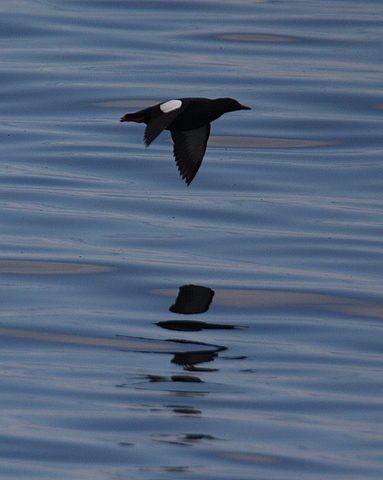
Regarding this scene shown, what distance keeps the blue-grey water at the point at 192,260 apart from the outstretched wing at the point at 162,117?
144 centimetres

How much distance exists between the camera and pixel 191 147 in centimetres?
983

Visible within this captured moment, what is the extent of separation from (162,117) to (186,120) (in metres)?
0.72

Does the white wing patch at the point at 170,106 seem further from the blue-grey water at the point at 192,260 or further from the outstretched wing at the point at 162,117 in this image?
the blue-grey water at the point at 192,260

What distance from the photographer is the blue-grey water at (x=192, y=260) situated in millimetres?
6090

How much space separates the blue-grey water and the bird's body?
36.6 inches

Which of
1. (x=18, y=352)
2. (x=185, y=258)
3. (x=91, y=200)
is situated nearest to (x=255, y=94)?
(x=91, y=200)

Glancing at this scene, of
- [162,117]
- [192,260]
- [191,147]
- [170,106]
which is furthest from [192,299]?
[191,147]

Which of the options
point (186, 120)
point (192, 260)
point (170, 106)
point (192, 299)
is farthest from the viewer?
point (192, 260)

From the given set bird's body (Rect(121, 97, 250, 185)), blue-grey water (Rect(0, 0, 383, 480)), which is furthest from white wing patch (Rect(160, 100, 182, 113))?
blue-grey water (Rect(0, 0, 383, 480))

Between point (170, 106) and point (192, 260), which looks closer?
point (170, 106)

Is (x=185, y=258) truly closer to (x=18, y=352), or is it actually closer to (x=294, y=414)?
(x=18, y=352)

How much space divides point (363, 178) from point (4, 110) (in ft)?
18.9

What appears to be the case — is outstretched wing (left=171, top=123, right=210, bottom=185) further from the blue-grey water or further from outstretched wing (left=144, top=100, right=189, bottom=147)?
the blue-grey water

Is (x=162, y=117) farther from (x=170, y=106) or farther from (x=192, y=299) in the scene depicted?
(x=192, y=299)
